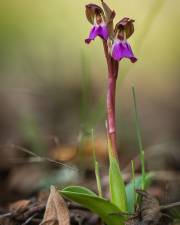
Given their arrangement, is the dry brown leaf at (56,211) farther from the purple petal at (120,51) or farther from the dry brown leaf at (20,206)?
the purple petal at (120,51)

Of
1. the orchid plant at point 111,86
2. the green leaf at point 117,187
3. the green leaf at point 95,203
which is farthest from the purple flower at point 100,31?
the green leaf at point 95,203

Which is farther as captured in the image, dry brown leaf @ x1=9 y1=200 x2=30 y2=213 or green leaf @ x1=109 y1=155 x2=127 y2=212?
dry brown leaf @ x1=9 y1=200 x2=30 y2=213

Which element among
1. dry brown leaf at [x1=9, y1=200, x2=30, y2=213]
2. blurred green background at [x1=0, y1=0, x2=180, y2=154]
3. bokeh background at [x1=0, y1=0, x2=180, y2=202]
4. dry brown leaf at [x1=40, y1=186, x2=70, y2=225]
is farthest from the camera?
blurred green background at [x1=0, y1=0, x2=180, y2=154]

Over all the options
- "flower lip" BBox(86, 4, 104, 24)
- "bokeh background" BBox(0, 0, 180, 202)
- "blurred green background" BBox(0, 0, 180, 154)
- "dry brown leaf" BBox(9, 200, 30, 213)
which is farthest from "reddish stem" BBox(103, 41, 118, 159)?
"blurred green background" BBox(0, 0, 180, 154)

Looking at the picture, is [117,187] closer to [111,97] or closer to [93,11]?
[111,97]

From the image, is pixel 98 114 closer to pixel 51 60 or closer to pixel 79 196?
pixel 79 196

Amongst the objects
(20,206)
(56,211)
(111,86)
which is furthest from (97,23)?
(20,206)

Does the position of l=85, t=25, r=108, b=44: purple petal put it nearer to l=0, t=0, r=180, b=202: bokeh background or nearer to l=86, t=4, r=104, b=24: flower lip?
l=86, t=4, r=104, b=24: flower lip

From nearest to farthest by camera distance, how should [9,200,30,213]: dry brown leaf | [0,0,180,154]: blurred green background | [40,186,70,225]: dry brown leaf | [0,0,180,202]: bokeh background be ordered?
[40,186,70,225]: dry brown leaf
[9,200,30,213]: dry brown leaf
[0,0,180,202]: bokeh background
[0,0,180,154]: blurred green background
